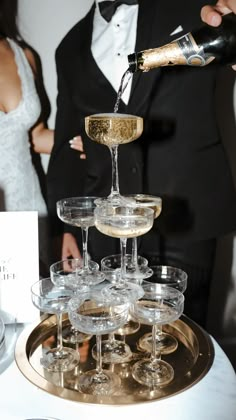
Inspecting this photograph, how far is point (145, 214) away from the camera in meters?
0.82

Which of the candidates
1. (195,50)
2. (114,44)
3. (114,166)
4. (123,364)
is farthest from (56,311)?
(114,44)

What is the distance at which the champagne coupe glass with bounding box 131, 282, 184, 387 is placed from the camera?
0.83m

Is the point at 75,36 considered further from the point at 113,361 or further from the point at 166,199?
the point at 113,361

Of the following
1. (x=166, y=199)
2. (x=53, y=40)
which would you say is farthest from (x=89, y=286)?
(x=53, y=40)

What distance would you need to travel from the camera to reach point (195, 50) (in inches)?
37.3

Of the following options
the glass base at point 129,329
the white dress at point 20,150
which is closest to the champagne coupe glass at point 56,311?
the glass base at point 129,329

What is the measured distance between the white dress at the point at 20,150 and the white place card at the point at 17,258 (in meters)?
0.45

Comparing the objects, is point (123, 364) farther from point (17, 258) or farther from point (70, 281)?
point (17, 258)

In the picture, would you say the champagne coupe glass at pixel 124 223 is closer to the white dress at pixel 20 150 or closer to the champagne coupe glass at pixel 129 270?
the champagne coupe glass at pixel 129 270

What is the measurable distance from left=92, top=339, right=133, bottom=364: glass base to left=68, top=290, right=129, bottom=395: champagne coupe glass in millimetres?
37

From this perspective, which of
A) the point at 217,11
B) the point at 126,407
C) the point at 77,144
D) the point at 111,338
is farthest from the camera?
the point at 77,144

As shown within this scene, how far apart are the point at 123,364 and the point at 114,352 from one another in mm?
42

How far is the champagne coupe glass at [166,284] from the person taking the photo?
0.95 m

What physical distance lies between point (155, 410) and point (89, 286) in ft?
0.96
